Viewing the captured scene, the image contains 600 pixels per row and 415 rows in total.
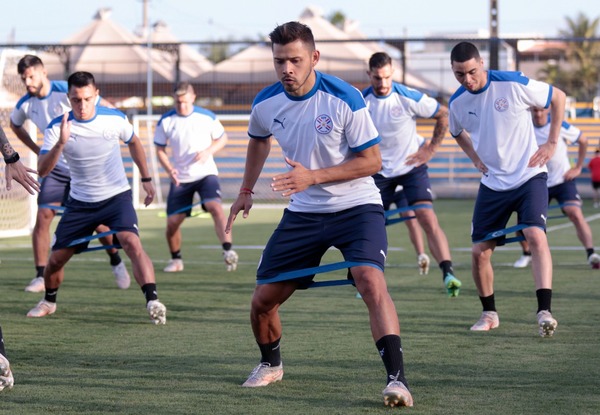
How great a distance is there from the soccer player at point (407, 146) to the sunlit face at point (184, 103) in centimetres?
328

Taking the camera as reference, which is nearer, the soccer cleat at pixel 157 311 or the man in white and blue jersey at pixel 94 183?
the soccer cleat at pixel 157 311

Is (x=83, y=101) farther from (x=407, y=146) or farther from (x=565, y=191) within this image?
(x=565, y=191)

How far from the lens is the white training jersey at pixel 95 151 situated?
9.56 metres

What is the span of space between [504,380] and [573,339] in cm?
169

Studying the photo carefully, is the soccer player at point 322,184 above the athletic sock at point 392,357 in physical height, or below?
above

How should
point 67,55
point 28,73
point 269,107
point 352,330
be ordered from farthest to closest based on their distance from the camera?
point 67,55, point 28,73, point 352,330, point 269,107

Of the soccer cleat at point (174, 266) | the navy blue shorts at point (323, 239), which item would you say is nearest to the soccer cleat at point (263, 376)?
the navy blue shorts at point (323, 239)

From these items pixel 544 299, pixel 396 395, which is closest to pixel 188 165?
pixel 544 299

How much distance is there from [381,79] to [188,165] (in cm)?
375

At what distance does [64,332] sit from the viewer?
8.79m

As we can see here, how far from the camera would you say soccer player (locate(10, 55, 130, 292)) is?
11.6 meters

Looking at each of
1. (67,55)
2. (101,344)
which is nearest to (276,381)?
(101,344)

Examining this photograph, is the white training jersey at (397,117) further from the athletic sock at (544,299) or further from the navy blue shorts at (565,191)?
the athletic sock at (544,299)

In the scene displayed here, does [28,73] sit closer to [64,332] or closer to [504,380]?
[64,332]
